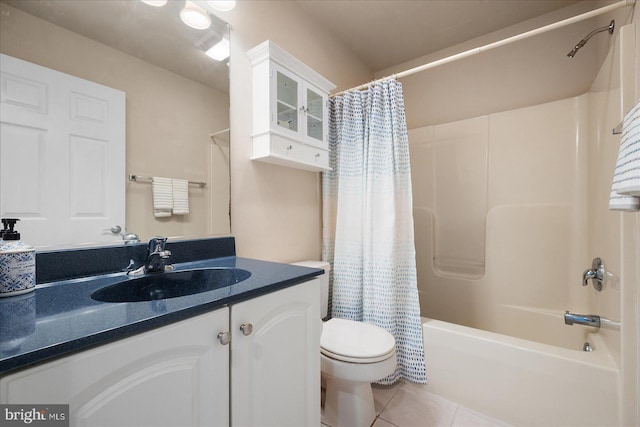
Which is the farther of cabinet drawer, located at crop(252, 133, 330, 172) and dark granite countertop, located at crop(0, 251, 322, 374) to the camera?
cabinet drawer, located at crop(252, 133, 330, 172)

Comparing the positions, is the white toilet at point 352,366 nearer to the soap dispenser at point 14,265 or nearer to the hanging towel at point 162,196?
the hanging towel at point 162,196

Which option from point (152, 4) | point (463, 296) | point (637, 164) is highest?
point (152, 4)

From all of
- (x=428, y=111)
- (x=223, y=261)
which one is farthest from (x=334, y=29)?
(x=223, y=261)

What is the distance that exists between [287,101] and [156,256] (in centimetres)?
106

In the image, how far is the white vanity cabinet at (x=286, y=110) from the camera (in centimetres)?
145

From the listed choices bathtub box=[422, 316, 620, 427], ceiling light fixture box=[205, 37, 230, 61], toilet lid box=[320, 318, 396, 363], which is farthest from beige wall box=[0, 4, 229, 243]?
bathtub box=[422, 316, 620, 427]

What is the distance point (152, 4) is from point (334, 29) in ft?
4.59

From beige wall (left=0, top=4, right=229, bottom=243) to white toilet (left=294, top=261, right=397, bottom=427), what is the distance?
801 mm

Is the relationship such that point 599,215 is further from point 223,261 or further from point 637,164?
point 223,261

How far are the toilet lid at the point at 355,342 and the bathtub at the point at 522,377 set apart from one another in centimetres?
42

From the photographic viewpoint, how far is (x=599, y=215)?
5.30 ft

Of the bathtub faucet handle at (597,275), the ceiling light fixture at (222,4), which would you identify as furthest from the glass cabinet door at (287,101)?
the bathtub faucet handle at (597,275)

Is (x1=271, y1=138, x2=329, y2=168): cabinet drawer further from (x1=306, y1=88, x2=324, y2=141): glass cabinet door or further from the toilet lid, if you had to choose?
the toilet lid

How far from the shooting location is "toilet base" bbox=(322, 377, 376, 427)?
52.1 inches
